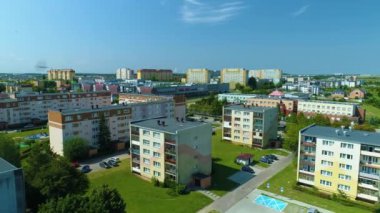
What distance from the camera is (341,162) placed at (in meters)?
29.2

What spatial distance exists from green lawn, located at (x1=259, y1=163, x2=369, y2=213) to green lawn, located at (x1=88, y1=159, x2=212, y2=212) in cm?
920

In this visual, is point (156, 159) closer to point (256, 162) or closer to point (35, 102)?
point (256, 162)

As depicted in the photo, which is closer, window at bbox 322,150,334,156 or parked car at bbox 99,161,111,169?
window at bbox 322,150,334,156

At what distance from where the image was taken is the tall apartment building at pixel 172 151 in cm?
3117

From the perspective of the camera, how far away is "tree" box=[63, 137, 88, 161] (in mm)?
39656

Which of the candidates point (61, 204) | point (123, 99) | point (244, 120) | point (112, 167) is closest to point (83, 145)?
point (112, 167)

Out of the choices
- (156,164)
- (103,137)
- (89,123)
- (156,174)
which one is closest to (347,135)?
(156,164)

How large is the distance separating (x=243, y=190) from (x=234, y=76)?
156074 mm

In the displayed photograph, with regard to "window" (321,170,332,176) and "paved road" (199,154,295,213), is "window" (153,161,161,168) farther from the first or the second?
"window" (321,170,332,176)

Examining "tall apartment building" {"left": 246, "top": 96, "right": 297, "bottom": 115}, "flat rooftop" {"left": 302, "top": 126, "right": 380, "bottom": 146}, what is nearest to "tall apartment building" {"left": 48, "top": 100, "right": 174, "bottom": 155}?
"flat rooftop" {"left": 302, "top": 126, "right": 380, "bottom": 146}

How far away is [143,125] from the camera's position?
35.0m

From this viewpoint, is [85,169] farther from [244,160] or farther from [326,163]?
[326,163]

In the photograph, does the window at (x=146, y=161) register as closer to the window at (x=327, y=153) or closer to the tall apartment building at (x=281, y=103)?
the window at (x=327, y=153)

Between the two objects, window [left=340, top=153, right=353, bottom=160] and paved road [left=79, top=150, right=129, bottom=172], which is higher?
window [left=340, top=153, right=353, bottom=160]
